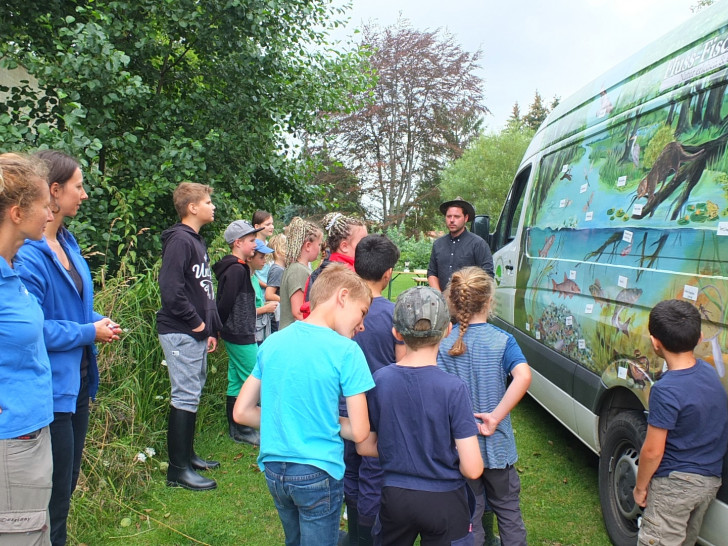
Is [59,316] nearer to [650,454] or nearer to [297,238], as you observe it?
[297,238]

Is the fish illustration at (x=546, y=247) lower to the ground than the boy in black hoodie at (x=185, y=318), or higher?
higher

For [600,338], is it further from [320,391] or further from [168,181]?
[168,181]

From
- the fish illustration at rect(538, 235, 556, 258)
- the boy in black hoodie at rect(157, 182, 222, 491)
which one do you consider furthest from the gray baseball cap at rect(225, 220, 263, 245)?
the fish illustration at rect(538, 235, 556, 258)

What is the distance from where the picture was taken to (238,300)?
15.8 feet

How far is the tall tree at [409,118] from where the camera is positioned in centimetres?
3038

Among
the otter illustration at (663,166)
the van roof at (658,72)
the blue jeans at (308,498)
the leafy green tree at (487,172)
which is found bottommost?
the blue jeans at (308,498)

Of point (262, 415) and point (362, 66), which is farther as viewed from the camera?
point (362, 66)

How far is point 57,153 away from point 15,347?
116 cm

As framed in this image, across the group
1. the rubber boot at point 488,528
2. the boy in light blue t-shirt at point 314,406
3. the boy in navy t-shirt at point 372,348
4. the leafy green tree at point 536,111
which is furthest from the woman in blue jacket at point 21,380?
the leafy green tree at point 536,111

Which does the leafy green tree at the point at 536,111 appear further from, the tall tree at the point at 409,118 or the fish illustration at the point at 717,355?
the fish illustration at the point at 717,355

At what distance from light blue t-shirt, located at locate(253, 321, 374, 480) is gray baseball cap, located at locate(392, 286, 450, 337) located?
20cm

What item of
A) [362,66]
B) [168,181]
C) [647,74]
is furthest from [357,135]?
[647,74]

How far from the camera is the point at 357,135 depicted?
31.7 meters

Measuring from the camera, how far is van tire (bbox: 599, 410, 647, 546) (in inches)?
120
